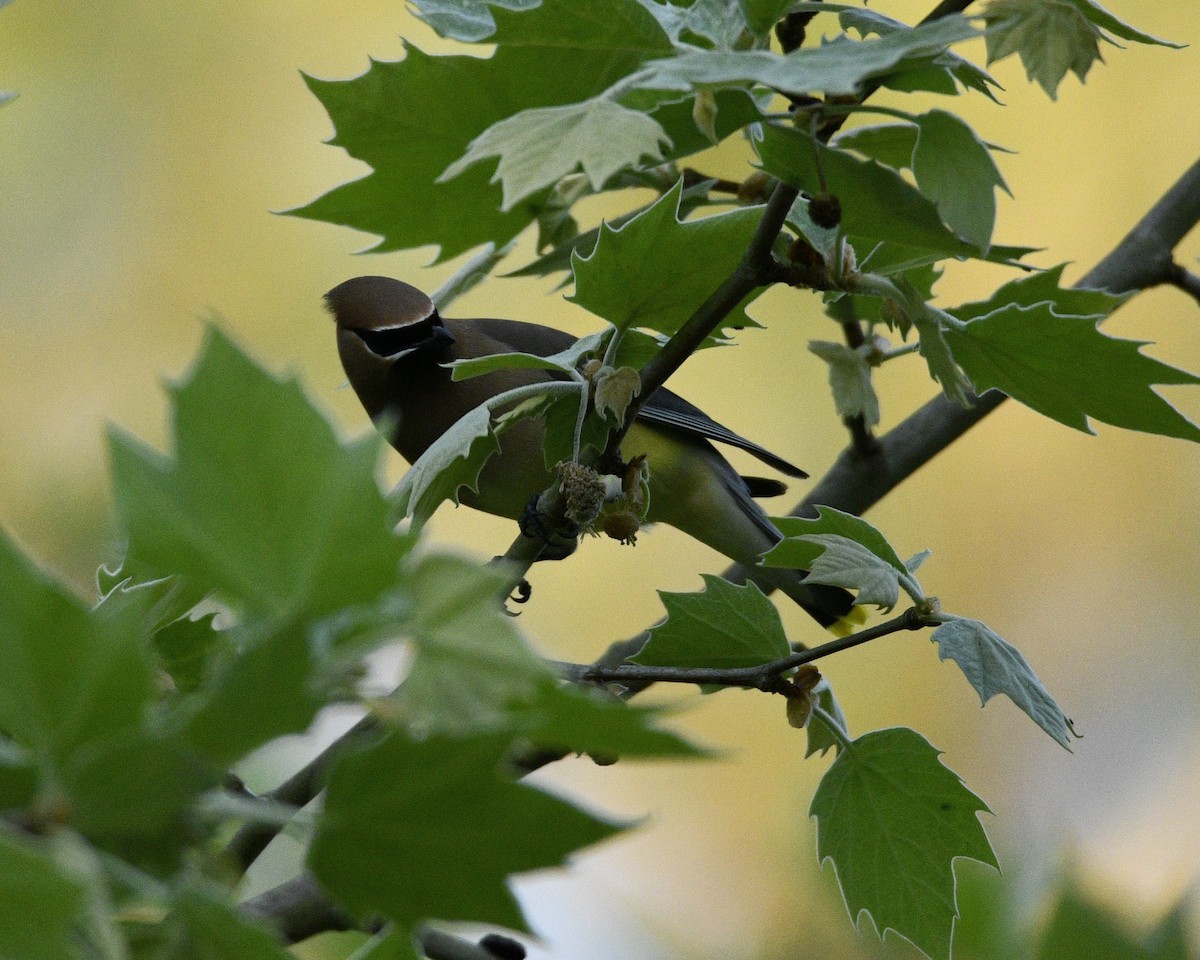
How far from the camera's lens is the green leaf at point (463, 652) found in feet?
2.11

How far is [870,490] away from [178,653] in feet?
3.78

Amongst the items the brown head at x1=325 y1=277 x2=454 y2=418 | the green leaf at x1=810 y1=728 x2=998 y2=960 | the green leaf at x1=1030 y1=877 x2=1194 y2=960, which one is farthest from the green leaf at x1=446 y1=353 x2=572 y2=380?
the brown head at x1=325 y1=277 x2=454 y2=418

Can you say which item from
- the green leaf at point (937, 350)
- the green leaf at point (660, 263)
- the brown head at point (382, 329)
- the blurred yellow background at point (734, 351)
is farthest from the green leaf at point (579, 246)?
the blurred yellow background at point (734, 351)

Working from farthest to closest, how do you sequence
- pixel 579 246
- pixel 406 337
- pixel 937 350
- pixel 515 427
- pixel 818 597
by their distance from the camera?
1. pixel 818 597
2. pixel 406 337
3. pixel 515 427
4. pixel 579 246
5. pixel 937 350

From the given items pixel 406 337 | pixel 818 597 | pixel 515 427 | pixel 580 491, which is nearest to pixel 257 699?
pixel 580 491

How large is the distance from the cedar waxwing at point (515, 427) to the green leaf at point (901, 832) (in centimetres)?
115

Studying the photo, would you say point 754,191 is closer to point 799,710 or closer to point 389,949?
point 799,710

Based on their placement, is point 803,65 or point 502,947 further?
point 502,947

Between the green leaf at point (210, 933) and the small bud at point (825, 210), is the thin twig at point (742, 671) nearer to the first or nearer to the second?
the small bud at point (825, 210)

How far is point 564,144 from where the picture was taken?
0.93m

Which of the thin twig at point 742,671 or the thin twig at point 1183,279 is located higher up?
the thin twig at point 1183,279

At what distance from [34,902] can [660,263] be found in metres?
0.78

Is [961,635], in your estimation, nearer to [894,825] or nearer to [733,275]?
[894,825]

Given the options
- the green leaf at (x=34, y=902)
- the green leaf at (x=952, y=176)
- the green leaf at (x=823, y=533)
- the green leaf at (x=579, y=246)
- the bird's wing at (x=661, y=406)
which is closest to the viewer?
the green leaf at (x=34, y=902)
